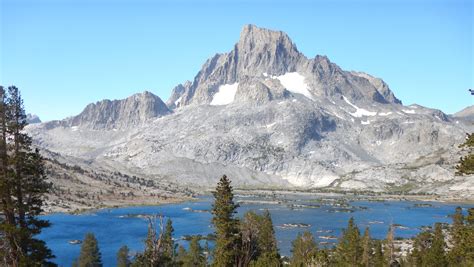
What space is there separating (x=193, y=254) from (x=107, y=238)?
78.5 m

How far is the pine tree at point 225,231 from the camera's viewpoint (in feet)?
194

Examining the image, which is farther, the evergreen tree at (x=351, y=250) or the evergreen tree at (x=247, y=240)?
the evergreen tree at (x=351, y=250)

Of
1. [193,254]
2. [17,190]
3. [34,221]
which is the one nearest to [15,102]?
[17,190]

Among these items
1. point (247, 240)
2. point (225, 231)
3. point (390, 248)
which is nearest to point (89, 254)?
point (225, 231)

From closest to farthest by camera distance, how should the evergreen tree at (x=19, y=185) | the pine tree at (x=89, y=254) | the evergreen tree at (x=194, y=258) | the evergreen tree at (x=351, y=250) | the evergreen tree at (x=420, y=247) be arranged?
the evergreen tree at (x=19, y=185) < the evergreen tree at (x=351, y=250) < the evergreen tree at (x=420, y=247) < the evergreen tree at (x=194, y=258) < the pine tree at (x=89, y=254)

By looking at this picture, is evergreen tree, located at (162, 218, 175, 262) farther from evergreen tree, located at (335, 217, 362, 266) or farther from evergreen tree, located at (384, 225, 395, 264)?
evergreen tree, located at (335, 217, 362, 266)

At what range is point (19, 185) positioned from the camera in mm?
38500

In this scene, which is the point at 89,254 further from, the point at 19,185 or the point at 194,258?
the point at 19,185

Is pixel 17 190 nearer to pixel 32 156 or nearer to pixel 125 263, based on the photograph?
pixel 32 156

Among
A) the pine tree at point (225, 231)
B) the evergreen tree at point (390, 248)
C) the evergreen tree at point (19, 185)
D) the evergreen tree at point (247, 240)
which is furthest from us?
the evergreen tree at point (390, 248)

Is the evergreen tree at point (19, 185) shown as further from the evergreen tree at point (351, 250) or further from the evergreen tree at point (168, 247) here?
the evergreen tree at point (351, 250)

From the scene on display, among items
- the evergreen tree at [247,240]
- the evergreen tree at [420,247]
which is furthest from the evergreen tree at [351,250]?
the evergreen tree at [247,240]

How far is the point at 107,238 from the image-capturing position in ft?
575

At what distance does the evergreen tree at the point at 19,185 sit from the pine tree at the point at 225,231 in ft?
82.5
